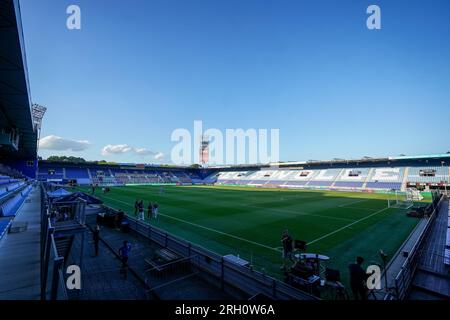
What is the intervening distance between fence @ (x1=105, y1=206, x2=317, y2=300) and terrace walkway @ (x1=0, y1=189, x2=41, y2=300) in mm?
5013

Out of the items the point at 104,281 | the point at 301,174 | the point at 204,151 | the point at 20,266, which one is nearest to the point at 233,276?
the point at 104,281

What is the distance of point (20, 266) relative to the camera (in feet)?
26.3

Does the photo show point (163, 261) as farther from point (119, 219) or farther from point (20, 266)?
point (119, 219)

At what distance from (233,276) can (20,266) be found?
7615 millimetres

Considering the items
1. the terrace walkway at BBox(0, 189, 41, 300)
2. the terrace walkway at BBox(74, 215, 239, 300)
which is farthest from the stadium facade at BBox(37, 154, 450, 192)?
the terrace walkway at BBox(0, 189, 41, 300)

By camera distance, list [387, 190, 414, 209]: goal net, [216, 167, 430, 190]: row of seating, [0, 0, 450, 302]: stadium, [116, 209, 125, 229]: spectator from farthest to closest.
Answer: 1. [216, 167, 430, 190]: row of seating
2. [387, 190, 414, 209]: goal net
3. [116, 209, 125, 229]: spectator
4. [0, 0, 450, 302]: stadium

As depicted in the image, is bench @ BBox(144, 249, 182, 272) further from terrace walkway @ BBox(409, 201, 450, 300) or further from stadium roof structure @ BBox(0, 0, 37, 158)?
stadium roof structure @ BBox(0, 0, 37, 158)

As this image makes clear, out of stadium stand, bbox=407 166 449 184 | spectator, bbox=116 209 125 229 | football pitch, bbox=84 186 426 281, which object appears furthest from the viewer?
stadium stand, bbox=407 166 449 184

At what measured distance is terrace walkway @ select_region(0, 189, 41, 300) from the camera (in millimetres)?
6309

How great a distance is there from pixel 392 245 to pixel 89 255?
55.1 feet

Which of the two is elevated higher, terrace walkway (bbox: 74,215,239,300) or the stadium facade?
the stadium facade

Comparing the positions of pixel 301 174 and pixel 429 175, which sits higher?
pixel 429 175
